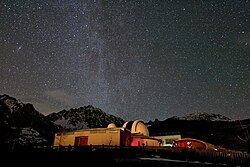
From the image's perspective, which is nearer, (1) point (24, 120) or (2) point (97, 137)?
(2) point (97, 137)

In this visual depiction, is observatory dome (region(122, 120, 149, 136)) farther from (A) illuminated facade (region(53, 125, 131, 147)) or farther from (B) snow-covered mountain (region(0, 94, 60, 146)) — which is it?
(B) snow-covered mountain (region(0, 94, 60, 146))

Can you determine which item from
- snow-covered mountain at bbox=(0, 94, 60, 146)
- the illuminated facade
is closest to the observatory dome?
the illuminated facade

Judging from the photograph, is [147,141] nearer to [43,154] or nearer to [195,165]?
[195,165]

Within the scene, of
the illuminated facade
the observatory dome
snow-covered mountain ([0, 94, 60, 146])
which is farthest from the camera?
snow-covered mountain ([0, 94, 60, 146])

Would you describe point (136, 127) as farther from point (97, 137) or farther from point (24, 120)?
point (24, 120)

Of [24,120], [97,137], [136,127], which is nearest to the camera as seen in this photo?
[97,137]

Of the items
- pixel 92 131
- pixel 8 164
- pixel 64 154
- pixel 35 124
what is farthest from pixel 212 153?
pixel 35 124

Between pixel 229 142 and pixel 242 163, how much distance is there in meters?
41.1

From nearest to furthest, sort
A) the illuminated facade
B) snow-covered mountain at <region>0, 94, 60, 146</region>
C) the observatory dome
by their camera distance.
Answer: the illuminated facade, the observatory dome, snow-covered mountain at <region>0, 94, 60, 146</region>

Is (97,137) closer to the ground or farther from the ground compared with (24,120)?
closer to the ground

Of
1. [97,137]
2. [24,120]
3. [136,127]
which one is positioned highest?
[24,120]

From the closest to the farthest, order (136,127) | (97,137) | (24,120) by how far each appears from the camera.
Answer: (97,137) < (136,127) < (24,120)

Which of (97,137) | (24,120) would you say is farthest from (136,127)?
(24,120)

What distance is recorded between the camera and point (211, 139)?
60.6 m
